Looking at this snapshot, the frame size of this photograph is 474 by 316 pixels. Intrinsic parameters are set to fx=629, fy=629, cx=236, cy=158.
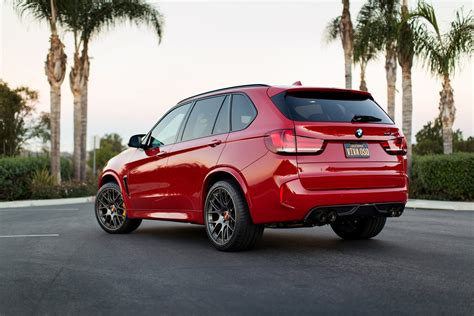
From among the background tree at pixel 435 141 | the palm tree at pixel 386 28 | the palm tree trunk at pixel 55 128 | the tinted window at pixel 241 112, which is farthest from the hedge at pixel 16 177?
the background tree at pixel 435 141

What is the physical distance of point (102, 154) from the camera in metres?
103

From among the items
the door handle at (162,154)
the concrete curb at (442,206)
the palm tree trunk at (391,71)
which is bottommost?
the concrete curb at (442,206)

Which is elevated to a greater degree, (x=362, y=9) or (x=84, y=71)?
(x=362, y=9)

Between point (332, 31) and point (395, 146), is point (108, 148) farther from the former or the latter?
point (395, 146)

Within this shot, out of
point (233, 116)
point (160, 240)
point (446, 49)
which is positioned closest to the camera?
point (233, 116)

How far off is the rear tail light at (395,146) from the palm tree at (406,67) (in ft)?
45.9

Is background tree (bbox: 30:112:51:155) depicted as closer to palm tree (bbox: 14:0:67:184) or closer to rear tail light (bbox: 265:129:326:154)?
palm tree (bbox: 14:0:67:184)

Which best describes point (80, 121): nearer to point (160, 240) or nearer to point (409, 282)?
point (160, 240)

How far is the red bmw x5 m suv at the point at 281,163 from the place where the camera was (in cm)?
672

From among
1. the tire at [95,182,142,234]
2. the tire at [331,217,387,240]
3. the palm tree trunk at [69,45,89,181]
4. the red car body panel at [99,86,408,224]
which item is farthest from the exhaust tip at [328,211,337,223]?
the palm tree trunk at [69,45,89,181]

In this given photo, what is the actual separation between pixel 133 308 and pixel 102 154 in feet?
331

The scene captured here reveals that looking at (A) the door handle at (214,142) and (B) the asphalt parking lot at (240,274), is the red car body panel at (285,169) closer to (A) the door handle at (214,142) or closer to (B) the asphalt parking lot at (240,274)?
(A) the door handle at (214,142)

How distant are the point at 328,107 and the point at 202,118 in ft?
5.86

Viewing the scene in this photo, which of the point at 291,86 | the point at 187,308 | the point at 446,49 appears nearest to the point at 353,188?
the point at 291,86
